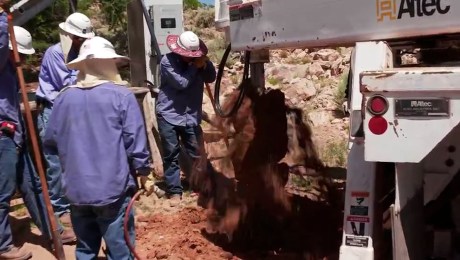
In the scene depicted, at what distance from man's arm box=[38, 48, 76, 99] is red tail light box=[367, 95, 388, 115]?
3.53 m

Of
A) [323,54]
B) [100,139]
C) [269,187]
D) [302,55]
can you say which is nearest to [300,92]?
[323,54]

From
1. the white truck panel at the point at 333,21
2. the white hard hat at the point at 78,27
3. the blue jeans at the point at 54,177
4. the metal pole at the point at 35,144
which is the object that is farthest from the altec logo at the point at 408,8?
the blue jeans at the point at 54,177

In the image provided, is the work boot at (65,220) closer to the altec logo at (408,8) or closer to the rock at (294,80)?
the altec logo at (408,8)

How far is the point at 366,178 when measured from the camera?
3.80m

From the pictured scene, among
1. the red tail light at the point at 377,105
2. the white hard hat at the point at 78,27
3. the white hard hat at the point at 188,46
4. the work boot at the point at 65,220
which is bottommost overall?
the work boot at the point at 65,220

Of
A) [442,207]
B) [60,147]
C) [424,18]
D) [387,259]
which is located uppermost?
[424,18]

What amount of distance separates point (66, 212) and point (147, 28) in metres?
3.00

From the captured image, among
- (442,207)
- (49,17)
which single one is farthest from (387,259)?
(49,17)

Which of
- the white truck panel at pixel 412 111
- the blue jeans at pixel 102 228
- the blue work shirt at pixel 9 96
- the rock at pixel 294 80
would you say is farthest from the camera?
the rock at pixel 294 80

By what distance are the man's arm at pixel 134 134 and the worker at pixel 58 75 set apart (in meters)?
2.08

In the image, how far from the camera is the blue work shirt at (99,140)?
418 centimetres

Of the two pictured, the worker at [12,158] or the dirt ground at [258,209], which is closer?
the worker at [12,158]

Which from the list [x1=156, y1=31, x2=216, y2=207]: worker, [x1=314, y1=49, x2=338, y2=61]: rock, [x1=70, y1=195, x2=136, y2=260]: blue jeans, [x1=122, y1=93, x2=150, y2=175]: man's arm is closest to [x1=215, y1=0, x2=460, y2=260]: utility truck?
[x1=122, y1=93, x2=150, y2=175]: man's arm

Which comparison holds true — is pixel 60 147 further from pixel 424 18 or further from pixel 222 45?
pixel 222 45
